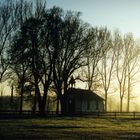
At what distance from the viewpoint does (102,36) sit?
77062mm

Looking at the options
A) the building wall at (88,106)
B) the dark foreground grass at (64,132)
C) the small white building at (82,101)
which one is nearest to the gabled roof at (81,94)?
the small white building at (82,101)

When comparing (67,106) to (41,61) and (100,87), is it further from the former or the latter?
(41,61)

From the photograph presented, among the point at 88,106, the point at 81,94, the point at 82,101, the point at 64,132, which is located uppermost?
the point at 81,94

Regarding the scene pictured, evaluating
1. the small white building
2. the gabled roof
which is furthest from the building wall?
the gabled roof

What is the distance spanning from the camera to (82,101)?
258 ft

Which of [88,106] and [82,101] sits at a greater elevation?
[82,101]

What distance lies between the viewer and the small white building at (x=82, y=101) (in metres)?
76.5

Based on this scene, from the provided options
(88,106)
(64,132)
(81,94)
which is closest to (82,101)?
(81,94)

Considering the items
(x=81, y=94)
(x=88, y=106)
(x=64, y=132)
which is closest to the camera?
(x=64, y=132)

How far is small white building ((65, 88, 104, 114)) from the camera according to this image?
76.5 m

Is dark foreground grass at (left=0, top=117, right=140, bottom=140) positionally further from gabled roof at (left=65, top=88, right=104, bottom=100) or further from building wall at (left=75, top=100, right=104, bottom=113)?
building wall at (left=75, top=100, right=104, bottom=113)

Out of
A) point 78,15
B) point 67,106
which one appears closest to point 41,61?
point 78,15

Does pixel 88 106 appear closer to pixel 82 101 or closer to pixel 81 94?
pixel 82 101

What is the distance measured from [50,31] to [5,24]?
7.62 meters
